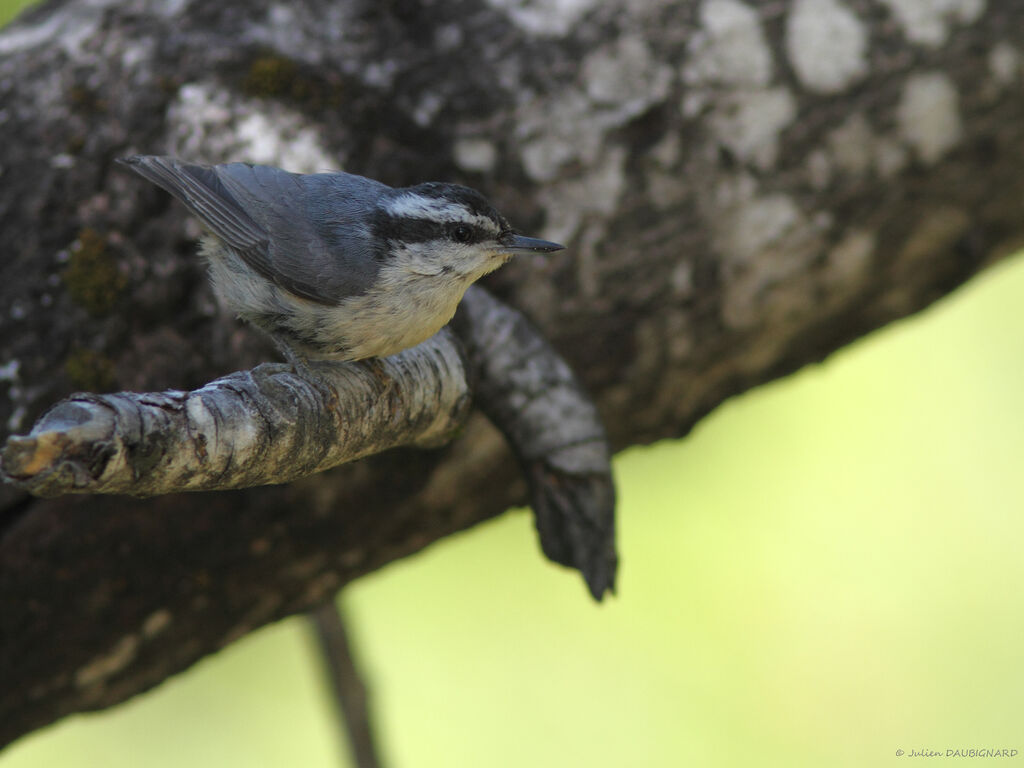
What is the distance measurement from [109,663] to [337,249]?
4.10ft

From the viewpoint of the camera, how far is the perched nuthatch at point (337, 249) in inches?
87.0

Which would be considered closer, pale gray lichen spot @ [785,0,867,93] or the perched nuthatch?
the perched nuthatch

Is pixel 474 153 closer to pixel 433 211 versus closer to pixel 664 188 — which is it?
pixel 433 211

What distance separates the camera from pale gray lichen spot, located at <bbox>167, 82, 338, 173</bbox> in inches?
98.9

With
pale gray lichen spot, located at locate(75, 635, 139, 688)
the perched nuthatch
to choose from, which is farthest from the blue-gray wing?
pale gray lichen spot, located at locate(75, 635, 139, 688)

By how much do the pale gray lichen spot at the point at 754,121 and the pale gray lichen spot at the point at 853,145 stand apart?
16 centimetres

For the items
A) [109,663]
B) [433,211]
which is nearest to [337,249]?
[433,211]

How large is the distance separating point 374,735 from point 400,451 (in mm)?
1358

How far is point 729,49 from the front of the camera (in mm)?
2787

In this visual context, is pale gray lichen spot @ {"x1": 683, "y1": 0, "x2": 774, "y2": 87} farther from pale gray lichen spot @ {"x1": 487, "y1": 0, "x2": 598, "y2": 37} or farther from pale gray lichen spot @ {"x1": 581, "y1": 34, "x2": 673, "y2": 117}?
pale gray lichen spot @ {"x1": 487, "y1": 0, "x2": 598, "y2": 37}

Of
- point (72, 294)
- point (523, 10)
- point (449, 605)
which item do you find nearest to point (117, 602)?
point (72, 294)

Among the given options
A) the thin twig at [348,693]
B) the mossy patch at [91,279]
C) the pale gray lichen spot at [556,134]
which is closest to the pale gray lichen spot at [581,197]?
the pale gray lichen spot at [556,134]

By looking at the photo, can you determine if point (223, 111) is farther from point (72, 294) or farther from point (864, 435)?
point (864, 435)

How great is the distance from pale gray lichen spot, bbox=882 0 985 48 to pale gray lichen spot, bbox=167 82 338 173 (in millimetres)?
1812
